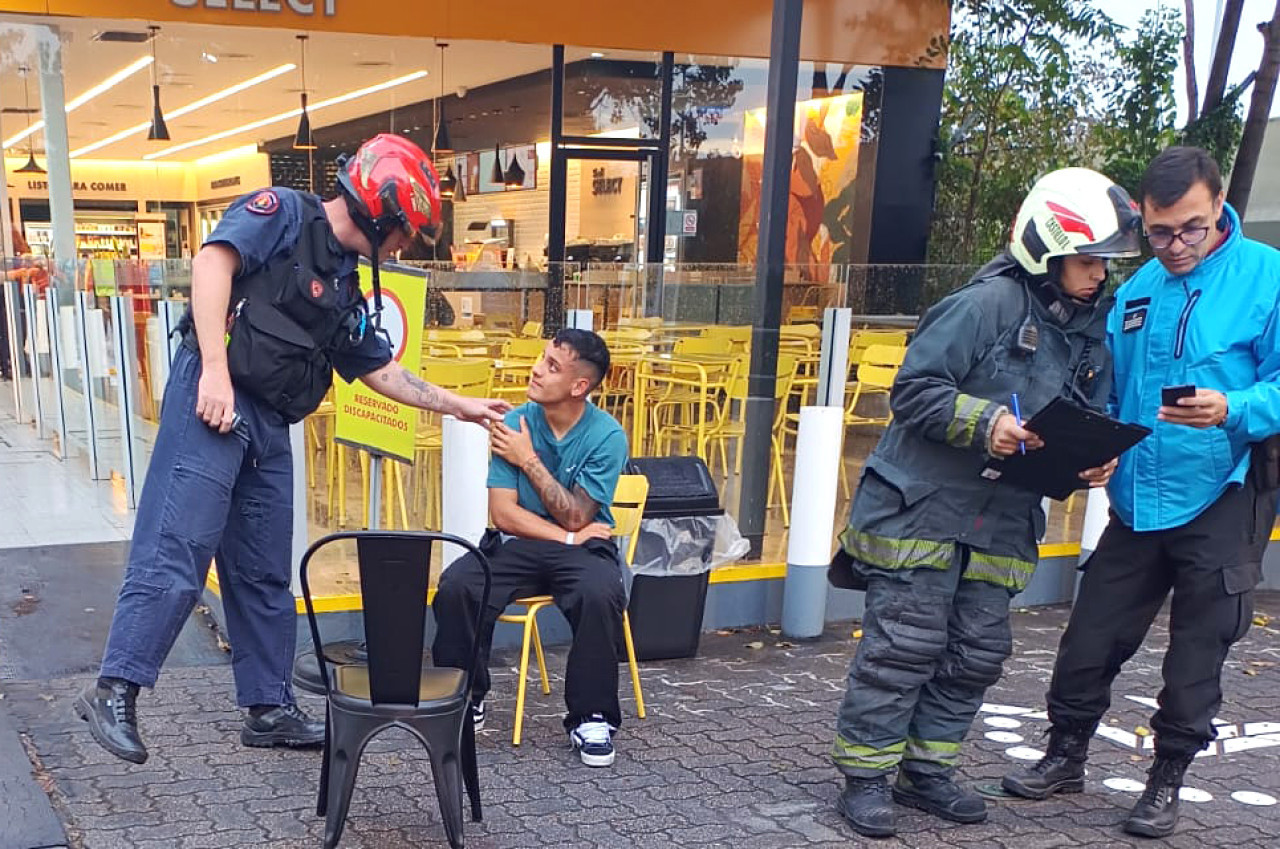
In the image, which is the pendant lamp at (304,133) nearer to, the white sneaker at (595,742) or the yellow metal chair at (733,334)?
the yellow metal chair at (733,334)

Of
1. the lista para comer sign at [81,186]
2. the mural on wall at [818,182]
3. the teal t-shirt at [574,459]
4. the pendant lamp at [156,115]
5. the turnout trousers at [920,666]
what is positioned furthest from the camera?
the mural on wall at [818,182]

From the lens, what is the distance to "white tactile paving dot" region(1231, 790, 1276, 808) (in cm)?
365

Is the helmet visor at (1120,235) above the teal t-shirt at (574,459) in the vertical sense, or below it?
above

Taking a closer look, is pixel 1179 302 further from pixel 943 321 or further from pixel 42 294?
pixel 42 294

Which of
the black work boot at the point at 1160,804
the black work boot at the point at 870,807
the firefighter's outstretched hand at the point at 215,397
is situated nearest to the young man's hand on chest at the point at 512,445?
the firefighter's outstretched hand at the point at 215,397

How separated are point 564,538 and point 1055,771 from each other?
1.74 metres

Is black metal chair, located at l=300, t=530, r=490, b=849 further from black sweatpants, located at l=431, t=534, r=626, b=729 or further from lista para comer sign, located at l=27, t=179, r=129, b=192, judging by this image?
lista para comer sign, located at l=27, t=179, r=129, b=192

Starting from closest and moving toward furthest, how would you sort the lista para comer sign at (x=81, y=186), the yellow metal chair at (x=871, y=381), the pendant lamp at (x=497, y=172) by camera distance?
the yellow metal chair at (x=871, y=381) → the lista para comer sign at (x=81, y=186) → the pendant lamp at (x=497, y=172)

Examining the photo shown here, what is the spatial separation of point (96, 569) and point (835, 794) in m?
3.55

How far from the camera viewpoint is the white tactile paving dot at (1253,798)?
365cm

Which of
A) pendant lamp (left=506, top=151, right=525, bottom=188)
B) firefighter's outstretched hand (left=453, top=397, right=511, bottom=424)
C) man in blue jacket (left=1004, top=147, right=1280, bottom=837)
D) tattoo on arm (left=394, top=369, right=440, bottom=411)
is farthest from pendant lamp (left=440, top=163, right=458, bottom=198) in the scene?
man in blue jacket (left=1004, top=147, right=1280, bottom=837)

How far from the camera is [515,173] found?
1212 centimetres

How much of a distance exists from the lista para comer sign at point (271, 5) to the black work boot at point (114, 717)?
27.3ft

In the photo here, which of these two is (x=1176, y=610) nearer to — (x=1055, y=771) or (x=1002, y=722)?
(x=1055, y=771)
